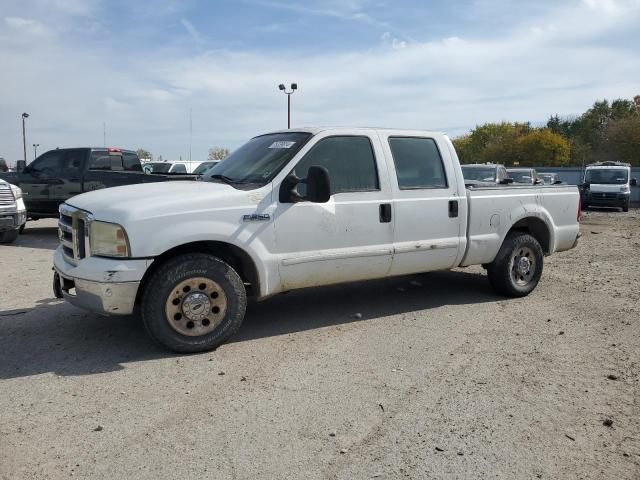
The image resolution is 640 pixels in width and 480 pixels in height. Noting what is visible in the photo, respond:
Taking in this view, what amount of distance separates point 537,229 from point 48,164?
1051 centimetres

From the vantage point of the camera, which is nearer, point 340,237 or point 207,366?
point 207,366

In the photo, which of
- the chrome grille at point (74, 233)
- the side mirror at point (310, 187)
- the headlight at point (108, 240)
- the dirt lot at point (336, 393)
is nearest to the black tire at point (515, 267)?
the dirt lot at point (336, 393)

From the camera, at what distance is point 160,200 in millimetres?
4461

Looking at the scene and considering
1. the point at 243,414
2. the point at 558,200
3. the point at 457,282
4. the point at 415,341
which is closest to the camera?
the point at 243,414

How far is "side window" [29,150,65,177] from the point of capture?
40.1 ft

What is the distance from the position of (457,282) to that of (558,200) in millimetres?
1681

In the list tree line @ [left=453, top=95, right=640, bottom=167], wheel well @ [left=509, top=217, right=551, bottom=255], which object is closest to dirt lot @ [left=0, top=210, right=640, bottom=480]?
wheel well @ [left=509, top=217, right=551, bottom=255]

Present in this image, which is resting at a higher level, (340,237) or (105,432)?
(340,237)

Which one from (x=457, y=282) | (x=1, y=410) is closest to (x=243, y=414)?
(x=1, y=410)

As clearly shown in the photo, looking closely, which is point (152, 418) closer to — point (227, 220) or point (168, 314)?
point (168, 314)

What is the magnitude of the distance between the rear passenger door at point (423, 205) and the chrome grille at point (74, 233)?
2.83 meters

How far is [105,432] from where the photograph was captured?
327cm

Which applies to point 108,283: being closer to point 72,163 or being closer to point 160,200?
point 160,200

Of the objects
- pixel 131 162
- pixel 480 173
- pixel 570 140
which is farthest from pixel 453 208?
pixel 570 140
